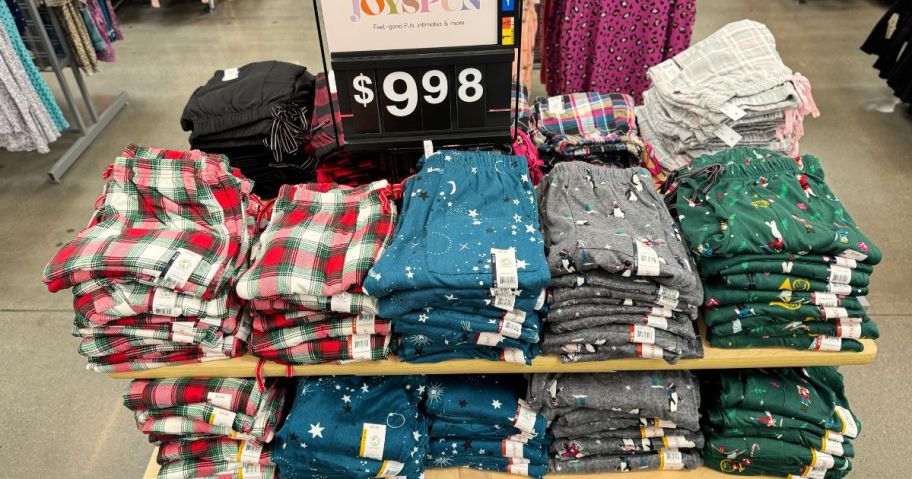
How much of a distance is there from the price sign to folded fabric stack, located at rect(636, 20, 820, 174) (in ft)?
2.29

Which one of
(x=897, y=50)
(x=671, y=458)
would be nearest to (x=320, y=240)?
(x=671, y=458)

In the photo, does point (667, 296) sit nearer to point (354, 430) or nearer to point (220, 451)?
point (354, 430)

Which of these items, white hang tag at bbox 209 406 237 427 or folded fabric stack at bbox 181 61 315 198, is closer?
white hang tag at bbox 209 406 237 427

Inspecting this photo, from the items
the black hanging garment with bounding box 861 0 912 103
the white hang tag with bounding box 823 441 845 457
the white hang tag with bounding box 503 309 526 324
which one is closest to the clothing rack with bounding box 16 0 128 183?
the white hang tag with bounding box 503 309 526 324

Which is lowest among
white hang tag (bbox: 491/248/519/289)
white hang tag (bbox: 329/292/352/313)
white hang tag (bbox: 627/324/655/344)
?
white hang tag (bbox: 627/324/655/344)

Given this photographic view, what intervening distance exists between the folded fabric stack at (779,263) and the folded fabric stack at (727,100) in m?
0.37

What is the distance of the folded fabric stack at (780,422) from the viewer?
62.3 inches

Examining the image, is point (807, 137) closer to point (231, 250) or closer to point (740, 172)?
point (740, 172)

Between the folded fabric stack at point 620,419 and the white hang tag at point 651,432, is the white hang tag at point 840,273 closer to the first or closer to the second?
the folded fabric stack at point 620,419

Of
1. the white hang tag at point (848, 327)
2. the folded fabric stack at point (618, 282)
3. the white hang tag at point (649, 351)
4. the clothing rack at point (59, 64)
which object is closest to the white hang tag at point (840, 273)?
the white hang tag at point (848, 327)

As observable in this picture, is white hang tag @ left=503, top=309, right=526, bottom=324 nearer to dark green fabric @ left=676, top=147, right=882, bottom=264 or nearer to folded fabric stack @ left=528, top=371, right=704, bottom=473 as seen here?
folded fabric stack @ left=528, top=371, right=704, bottom=473

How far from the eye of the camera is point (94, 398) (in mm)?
2441

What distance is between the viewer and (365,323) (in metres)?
1.39

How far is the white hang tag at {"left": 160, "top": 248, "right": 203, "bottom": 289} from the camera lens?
129cm
